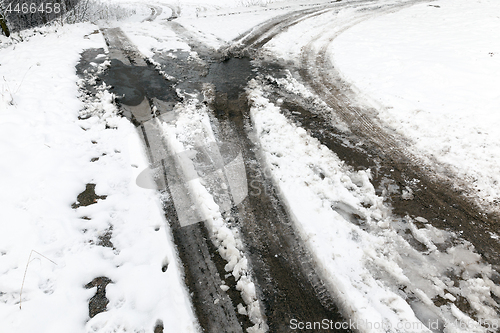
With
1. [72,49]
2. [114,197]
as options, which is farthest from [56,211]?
[72,49]

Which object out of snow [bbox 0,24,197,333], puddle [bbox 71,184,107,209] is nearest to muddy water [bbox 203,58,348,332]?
snow [bbox 0,24,197,333]

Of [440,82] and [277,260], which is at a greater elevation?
[440,82]

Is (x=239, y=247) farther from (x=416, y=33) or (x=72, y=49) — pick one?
(x=416, y=33)

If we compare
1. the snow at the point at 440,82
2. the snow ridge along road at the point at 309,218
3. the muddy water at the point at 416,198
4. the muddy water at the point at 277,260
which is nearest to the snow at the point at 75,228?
the snow ridge along road at the point at 309,218

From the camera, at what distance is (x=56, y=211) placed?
3.02m

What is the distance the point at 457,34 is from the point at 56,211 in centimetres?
1146

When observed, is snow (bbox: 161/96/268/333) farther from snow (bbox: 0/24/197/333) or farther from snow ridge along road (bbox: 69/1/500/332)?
snow (bbox: 0/24/197/333)

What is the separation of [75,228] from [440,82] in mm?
7264

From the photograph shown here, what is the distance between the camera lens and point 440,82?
18.1ft

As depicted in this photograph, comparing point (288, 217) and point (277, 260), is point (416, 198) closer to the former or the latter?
point (288, 217)

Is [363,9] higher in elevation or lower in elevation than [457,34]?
higher

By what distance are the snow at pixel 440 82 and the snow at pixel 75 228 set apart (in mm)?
4163

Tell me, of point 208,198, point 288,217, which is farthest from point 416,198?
point 208,198

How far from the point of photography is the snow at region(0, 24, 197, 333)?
2240 millimetres
